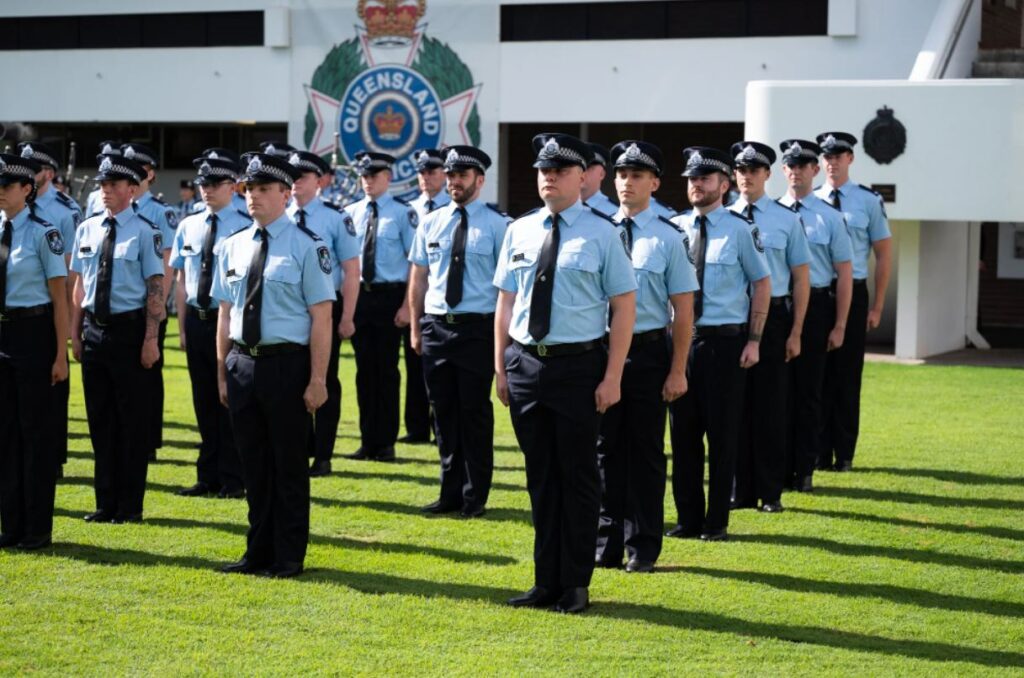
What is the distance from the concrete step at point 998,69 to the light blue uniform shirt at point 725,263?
13375mm

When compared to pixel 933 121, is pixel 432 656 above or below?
below

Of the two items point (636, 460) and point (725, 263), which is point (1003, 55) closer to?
point (725, 263)

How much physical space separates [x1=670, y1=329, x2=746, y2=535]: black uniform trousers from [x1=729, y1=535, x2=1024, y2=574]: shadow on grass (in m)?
0.28

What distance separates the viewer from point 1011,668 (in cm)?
605

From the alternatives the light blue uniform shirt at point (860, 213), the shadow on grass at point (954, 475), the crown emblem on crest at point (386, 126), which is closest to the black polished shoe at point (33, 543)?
the shadow on grass at point (954, 475)

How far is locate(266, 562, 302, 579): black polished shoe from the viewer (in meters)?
7.35

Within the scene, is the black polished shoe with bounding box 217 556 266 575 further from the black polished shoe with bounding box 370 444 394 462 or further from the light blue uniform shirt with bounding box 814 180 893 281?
the light blue uniform shirt with bounding box 814 180 893 281

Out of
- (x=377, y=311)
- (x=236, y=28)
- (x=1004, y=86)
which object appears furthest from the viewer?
(x=236, y=28)

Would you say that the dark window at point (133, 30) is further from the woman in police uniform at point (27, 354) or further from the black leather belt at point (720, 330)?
the black leather belt at point (720, 330)

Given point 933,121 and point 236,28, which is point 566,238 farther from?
point 236,28

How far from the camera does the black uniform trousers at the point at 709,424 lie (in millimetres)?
8422

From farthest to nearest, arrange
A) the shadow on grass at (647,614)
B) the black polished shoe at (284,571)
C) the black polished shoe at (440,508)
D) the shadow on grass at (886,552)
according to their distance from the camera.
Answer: the black polished shoe at (440,508)
the shadow on grass at (886,552)
the black polished shoe at (284,571)
the shadow on grass at (647,614)

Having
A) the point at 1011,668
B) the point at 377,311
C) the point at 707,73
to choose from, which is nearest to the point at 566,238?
the point at 1011,668

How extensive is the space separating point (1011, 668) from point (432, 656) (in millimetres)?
2364
